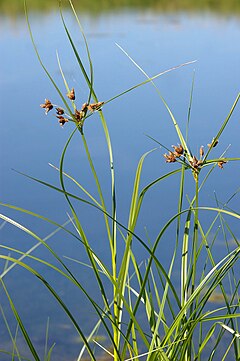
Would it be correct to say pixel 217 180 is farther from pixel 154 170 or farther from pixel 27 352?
pixel 27 352

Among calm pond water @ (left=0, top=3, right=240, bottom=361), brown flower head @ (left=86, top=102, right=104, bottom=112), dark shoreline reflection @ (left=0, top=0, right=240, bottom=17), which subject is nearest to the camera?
brown flower head @ (left=86, top=102, right=104, bottom=112)

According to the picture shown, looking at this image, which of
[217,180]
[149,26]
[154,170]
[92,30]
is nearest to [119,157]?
[154,170]

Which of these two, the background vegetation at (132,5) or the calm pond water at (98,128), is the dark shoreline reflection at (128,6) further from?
the calm pond water at (98,128)

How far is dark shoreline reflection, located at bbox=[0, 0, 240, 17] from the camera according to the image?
5.02 metres

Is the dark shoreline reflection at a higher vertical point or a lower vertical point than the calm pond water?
higher

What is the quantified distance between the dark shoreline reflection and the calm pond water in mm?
636

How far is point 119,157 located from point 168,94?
80 centimetres

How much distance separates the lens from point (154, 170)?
2002 millimetres

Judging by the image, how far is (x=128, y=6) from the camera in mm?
5797

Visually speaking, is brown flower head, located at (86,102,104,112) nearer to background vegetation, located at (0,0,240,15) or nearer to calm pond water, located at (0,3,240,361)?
calm pond water, located at (0,3,240,361)

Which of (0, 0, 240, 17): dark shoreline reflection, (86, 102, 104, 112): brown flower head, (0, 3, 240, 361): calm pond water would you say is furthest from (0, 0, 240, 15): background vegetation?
(86, 102, 104, 112): brown flower head

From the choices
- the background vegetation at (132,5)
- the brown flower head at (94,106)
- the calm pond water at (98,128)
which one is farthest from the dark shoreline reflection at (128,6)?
the brown flower head at (94,106)

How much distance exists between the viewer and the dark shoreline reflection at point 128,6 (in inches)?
197

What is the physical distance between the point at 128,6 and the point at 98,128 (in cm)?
370
